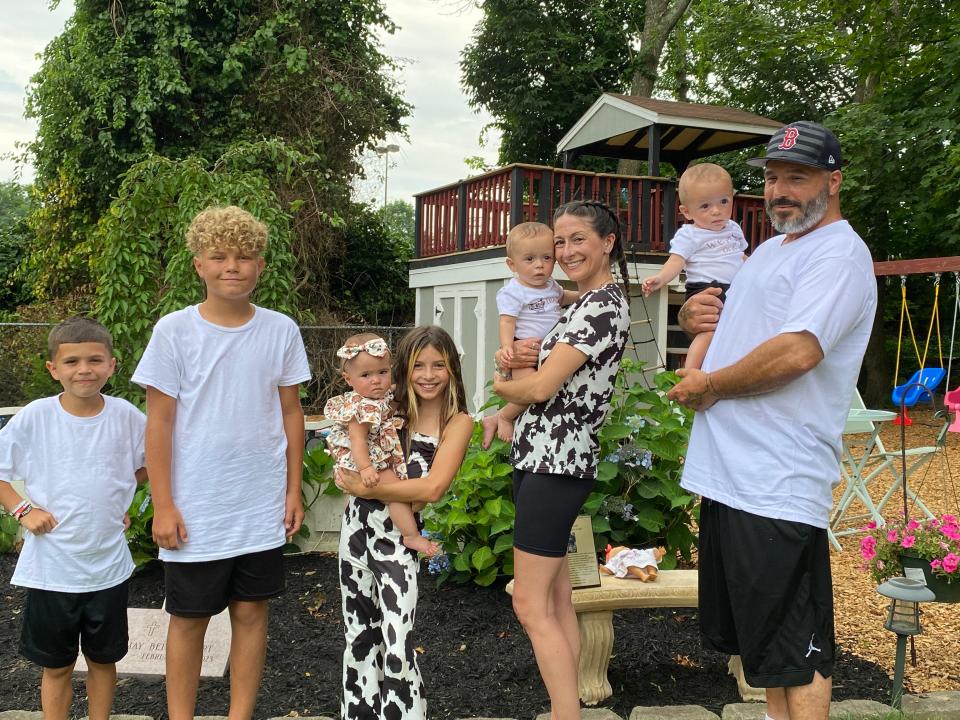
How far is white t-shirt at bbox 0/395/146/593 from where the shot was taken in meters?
2.43

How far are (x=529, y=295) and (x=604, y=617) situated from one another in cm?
132

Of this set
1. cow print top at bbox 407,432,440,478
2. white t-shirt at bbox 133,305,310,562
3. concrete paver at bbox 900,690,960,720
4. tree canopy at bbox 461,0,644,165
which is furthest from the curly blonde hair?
tree canopy at bbox 461,0,644,165

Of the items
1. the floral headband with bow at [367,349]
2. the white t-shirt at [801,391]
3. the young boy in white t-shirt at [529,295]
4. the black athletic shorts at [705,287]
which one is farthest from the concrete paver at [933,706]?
the floral headband with bow at [367,349]

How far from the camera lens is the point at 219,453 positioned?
2432 mm

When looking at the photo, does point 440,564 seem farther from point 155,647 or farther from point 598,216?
point 598,216

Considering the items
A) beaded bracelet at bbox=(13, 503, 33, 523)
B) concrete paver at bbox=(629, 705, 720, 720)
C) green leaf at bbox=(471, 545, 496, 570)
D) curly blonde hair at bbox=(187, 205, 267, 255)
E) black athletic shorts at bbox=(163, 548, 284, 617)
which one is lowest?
concrete paver at bbox=(629, 705, 720, 720)

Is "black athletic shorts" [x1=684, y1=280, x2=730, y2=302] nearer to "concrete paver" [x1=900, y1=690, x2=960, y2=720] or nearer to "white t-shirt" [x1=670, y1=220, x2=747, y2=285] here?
"white t-shirt" [x1=670, y1=220, x2=747, y2=285]

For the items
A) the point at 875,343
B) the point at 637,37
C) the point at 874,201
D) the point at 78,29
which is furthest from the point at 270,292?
the point at 637,37

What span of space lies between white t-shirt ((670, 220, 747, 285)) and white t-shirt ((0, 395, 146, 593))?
197 cm

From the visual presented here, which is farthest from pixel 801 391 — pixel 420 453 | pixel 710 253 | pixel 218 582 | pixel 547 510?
pixel 218 582

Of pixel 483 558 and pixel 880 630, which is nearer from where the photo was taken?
pixel 483 558

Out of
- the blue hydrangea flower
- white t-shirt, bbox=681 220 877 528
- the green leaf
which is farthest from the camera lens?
the blue hydrangea flower

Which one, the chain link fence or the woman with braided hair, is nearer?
the woman with braided hair

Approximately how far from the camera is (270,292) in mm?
6383
